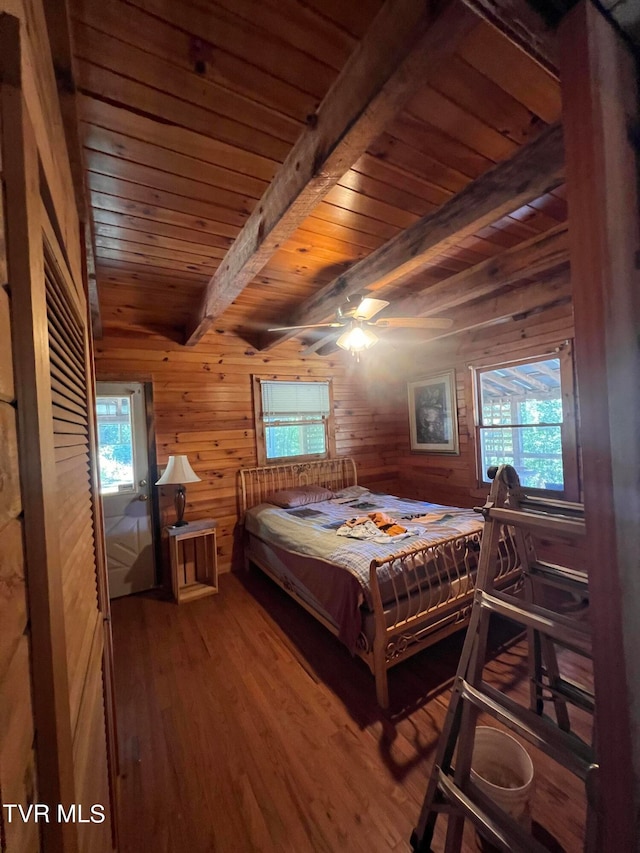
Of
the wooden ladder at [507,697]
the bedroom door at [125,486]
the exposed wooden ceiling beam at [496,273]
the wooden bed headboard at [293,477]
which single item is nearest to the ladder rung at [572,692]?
the wooden ladder at [507,697]

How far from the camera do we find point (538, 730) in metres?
0.97

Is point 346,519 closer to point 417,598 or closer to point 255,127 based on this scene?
point 417,598

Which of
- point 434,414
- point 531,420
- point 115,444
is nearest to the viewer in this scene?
point 115,444

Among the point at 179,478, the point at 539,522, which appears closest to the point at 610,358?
the point at 539,522

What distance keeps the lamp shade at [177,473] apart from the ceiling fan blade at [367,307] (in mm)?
2125

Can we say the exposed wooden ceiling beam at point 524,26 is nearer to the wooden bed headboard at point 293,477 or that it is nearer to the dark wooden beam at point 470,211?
the dark wooden beam at point 470,211

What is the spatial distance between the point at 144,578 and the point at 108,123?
11.6 ft

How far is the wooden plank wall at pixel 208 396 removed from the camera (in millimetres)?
3420

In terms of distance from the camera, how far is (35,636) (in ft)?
1.64

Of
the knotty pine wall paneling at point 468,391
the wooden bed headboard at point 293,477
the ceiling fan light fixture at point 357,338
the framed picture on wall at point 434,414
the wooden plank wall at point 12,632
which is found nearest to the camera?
the wooden plank wall at point 12,632

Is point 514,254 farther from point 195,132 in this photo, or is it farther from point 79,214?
point 79,214

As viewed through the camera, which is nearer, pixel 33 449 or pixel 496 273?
pixel 33 449

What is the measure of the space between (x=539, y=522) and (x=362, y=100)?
138cm

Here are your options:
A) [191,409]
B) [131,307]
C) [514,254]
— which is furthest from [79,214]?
[514,254]
